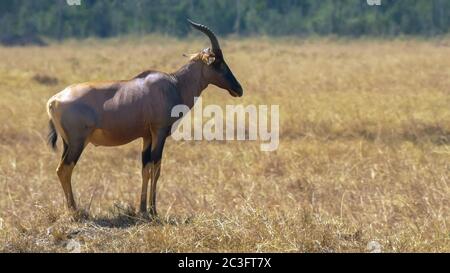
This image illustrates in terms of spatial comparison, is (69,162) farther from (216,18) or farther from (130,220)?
(216,18)

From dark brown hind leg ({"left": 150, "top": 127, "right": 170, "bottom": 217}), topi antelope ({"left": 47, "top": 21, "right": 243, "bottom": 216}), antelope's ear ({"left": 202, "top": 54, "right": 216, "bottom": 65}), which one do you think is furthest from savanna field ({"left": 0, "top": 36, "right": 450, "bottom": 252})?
antelope's ear ({"left": 202, "top": 54, "right": 216, "bottom": 65})

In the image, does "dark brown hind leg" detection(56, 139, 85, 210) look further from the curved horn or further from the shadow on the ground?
the curved horn

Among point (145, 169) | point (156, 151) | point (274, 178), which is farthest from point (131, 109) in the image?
point (274, 178)

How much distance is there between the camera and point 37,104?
14078 millimetres

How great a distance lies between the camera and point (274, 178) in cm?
860

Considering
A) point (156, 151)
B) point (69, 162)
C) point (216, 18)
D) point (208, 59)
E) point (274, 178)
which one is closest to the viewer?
point (69, 162)

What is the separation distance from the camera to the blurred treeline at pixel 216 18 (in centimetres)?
3644

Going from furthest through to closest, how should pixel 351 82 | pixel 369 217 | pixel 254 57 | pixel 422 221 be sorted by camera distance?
pixel 254 57
pixel 351 82
pixel 369 217
pixel 422 221

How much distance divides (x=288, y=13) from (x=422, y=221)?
3481 cm

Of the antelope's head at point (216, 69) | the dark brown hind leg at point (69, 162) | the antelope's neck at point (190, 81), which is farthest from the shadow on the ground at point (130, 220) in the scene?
the antelope's head at point (216, 69)

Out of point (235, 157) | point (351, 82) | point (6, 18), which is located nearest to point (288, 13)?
point (6, 18)

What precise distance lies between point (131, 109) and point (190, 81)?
50 cm
